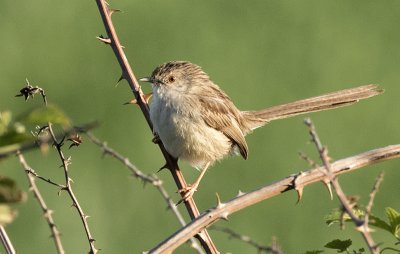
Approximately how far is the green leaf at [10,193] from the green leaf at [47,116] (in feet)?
0.47

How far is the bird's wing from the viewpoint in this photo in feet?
18.6

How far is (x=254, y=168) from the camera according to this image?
995cm

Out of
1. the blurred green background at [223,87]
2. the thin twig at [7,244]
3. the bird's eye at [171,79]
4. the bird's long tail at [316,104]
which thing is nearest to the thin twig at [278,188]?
the thin twig at [7,244]

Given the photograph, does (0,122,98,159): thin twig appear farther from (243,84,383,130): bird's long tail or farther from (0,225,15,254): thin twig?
(243,84,383,130): bird's long tail

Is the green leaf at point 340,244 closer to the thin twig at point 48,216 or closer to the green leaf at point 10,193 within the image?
the thin twig at point 48,216

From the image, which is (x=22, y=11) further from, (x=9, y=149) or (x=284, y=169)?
(x=9, y=149)

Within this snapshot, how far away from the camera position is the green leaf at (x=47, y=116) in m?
1.63

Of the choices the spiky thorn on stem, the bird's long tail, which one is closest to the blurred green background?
the bird's long tail

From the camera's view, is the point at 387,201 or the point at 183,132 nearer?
the point at 183,132

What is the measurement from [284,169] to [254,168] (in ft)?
1.08

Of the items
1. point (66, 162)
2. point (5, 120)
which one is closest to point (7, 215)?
point (5, 120)

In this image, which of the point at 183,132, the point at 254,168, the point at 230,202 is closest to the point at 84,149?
the point at 254,168

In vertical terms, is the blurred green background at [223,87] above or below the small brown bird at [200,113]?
above

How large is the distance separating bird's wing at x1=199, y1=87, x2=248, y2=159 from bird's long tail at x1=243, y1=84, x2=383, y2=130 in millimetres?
205
